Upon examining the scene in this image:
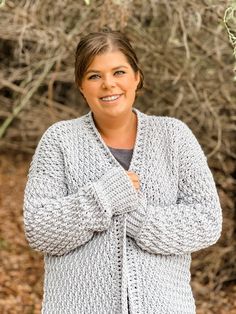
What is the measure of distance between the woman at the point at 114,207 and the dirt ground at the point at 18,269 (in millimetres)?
2241

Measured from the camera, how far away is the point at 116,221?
2400mm

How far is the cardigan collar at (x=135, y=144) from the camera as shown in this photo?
2492 mm

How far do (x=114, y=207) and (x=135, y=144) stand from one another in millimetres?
269

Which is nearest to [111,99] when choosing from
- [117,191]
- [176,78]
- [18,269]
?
[117,191]

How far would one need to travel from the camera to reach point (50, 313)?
2.45 metres

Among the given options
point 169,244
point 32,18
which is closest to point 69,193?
point 169,244

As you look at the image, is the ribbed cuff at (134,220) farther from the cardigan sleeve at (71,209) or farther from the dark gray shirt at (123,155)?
the dark gray shirt at (123,155)

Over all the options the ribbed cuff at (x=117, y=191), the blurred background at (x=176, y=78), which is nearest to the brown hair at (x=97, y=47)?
the ribbed cuff at (x=117, y=191)

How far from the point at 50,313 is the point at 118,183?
475 millimetres

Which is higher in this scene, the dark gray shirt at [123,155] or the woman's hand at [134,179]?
the dark gray shirt at [123,155]

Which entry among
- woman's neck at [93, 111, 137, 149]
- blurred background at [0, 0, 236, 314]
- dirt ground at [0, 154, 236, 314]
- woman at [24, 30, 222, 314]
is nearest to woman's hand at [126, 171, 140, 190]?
woman at [24, 30, 222, 314]

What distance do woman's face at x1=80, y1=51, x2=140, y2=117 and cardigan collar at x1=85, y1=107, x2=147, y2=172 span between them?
11 centimetres

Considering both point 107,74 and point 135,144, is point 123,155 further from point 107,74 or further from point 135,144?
point 107,74

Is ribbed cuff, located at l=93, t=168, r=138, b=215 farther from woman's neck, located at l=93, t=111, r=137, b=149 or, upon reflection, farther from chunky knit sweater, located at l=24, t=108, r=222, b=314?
woman's neck, located at l=93, t=111, r=137, b=149
